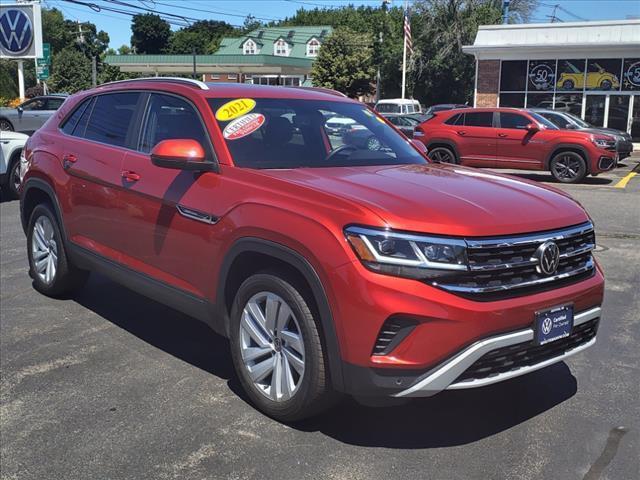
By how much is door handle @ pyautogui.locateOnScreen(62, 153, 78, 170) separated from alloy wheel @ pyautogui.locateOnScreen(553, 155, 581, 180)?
12538 millimetres

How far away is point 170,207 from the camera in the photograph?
402 centimetres

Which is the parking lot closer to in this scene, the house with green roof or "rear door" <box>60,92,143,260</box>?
"rear door" <box>60,92,143,260</box>

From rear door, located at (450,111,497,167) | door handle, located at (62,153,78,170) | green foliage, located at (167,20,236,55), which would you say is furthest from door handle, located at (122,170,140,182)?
green foliage, located at (167,20,236,55)

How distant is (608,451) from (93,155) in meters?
3.93

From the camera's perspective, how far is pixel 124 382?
4.08 metres

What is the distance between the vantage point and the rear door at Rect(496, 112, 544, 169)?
15430mm

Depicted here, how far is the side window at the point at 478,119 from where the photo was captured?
52.9ft

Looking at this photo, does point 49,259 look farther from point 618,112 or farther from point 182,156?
point 618,112

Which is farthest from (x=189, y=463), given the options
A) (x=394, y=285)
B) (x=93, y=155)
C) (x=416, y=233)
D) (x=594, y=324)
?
(x=93, y=155)

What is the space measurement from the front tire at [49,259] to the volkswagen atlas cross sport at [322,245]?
20.4 inches

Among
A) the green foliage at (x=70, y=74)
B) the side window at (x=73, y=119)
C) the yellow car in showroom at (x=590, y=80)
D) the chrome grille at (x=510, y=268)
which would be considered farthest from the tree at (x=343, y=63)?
the chrome grille at (x=510, y=268)

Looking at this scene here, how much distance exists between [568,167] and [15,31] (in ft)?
70.6

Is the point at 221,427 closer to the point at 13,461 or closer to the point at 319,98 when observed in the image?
the point at 13,461

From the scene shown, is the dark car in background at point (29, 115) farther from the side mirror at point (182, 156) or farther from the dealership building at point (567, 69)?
the dealership building at point (567, 69)
